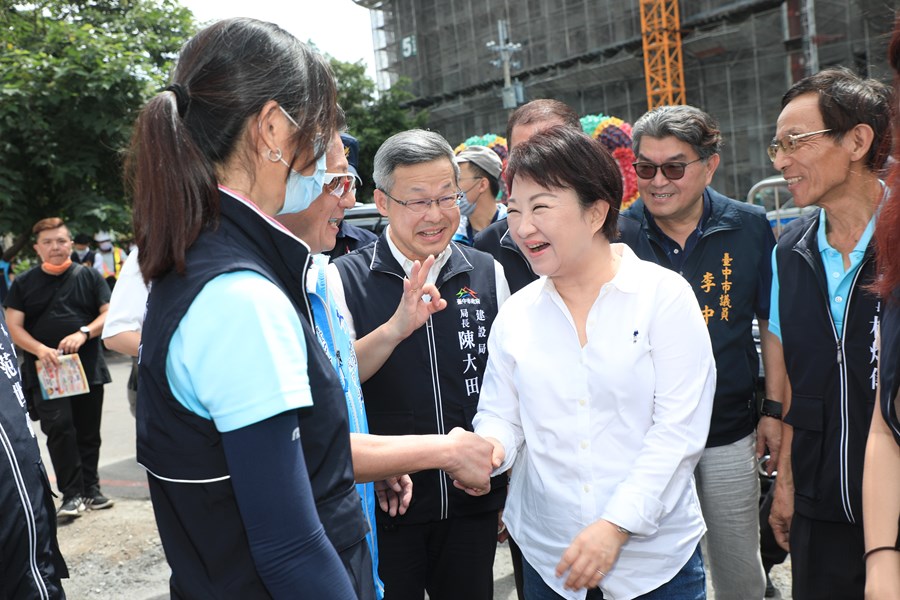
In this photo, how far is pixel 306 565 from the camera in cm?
125

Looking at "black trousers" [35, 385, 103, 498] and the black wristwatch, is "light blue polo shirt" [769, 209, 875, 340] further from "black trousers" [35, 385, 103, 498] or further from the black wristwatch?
"black trousers" [35, 385, 103, 498]

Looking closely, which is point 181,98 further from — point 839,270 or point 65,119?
point 65,119

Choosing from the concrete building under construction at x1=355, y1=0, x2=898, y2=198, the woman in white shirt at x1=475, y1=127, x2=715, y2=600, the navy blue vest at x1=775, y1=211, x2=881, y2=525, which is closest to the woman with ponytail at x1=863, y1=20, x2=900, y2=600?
the woman in white shirt at x1=475, y1=127, x2=715, y2=600

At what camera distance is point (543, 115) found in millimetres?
3447

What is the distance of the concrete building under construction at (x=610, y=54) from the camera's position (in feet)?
73.8

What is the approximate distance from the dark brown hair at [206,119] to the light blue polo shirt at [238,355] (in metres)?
0.10

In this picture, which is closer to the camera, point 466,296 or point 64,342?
point 466,296

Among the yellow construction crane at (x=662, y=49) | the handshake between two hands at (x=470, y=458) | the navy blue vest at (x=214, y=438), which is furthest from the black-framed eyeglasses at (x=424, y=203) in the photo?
the yellow construction crane at (x=662, y=49)

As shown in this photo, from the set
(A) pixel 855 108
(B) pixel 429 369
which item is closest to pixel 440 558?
(B) pixel 429 369

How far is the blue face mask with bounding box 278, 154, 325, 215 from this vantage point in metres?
1.46

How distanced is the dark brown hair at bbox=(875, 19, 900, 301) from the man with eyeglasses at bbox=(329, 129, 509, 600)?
1277 mm

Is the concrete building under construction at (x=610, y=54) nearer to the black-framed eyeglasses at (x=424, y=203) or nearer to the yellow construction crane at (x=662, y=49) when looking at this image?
the yellow construction crane at (x=662, y=49)

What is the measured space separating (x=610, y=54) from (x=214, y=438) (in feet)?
96.7

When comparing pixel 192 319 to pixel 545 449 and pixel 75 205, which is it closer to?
pixel 545 449
